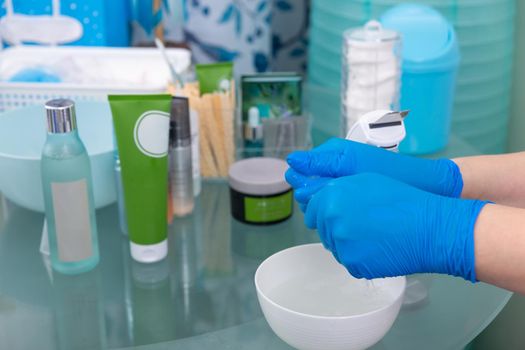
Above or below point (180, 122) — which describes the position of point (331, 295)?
below

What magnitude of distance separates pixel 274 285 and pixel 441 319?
0.65 ft

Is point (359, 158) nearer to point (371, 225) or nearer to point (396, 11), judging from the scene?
point (371, 225)

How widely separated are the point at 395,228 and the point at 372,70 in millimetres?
438

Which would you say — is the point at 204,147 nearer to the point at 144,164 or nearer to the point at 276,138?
the point at 276,138

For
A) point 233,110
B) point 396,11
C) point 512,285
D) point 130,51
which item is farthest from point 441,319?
point 130,51

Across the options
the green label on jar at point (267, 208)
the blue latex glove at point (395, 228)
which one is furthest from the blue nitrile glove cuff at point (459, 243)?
the green label on jar at point (267, 208)

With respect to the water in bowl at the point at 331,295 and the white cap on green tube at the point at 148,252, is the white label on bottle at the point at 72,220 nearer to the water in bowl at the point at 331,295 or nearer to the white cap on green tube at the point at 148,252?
the white cap on green tube at the point at 148,252

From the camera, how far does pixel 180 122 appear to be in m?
0.99

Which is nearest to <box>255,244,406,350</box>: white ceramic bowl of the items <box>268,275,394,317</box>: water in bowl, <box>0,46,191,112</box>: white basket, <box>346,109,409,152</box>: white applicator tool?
<box>268,275,394,317</box>: water in bowl

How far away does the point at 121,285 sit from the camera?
893mm

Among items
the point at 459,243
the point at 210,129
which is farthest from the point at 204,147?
the point at 459,243

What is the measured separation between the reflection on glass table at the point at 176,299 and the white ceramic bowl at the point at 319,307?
0.19 ft

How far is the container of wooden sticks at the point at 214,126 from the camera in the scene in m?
1.08

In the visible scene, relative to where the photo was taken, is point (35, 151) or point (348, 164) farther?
point (35, 151)
